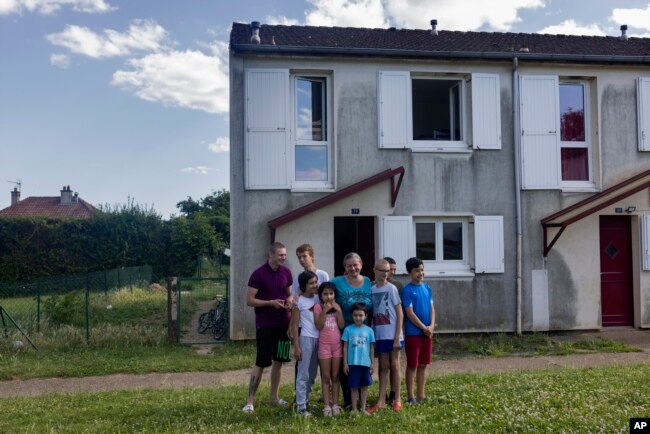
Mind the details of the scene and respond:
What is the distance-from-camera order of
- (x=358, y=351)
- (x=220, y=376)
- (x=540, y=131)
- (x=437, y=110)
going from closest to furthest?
(x=358, y=351), (x=220, y=376), (x=540, y=131), (x=437, y=110)

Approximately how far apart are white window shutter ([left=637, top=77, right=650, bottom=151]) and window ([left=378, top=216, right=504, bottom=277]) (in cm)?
348

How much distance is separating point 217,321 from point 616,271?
27.1 feet

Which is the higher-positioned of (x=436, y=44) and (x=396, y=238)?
(x=436, y=44)

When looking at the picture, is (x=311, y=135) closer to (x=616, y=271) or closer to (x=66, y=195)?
(x=616, y=271)

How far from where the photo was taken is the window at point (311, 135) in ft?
36.0

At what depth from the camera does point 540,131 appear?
11414mm

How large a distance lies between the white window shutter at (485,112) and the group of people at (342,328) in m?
6.05

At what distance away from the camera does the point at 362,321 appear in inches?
222

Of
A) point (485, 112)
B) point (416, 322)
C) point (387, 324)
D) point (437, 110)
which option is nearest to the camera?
point (387, 324)

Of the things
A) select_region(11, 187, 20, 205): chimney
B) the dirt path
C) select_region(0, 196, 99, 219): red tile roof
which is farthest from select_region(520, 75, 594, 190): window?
select_region(11, 187, 20, 205): chimney

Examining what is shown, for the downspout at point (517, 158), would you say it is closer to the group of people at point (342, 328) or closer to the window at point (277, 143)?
the window at point (277, 143)

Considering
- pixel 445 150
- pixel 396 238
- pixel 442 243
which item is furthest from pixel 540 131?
pixel 396 238

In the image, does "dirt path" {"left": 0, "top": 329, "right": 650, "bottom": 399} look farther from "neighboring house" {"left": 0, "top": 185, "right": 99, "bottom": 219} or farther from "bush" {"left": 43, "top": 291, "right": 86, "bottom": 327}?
"neighboring house" {"left": 0, "top": 185, "right": 99, "bottom": 219}

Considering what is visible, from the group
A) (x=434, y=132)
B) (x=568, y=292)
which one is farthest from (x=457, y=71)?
(x=568, y=292)
